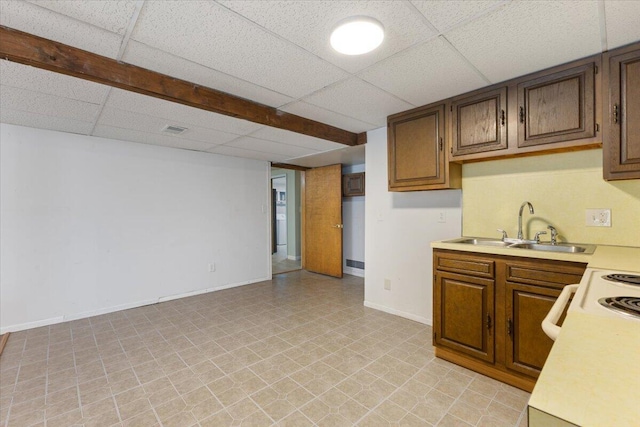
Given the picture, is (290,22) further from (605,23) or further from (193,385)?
(193,385)

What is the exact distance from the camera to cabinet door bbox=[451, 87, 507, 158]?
221cm

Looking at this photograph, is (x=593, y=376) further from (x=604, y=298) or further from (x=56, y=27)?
(x=56, y=27)

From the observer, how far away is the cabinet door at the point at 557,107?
1855 mm

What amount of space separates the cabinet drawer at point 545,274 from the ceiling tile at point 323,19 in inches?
60.6

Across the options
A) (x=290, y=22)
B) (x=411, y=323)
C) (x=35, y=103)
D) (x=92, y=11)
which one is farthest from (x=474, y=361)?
(x=35, y=103)

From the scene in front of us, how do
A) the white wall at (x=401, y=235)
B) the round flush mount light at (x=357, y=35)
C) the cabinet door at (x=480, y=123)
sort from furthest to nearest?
the white wall at (x=401, y=235) → the cabinet door at (x=480, y=123) → the round flush mount light at (x=357, y=35)

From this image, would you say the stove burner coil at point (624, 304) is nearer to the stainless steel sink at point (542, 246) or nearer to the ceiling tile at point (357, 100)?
the stainless steel sink at point (542, 246)

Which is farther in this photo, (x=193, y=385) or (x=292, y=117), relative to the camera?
(x=292, y=117)

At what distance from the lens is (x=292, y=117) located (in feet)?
9.68

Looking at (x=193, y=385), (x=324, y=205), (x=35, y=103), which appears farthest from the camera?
(x=324, y=205)

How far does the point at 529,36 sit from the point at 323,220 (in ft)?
13.5

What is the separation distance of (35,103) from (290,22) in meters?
2.38

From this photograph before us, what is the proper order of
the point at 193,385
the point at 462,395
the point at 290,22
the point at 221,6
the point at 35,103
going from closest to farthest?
the point at 221,6 < the point at 290,22 < the point at 462,395 < the point at 193,385 < the point at 35,103

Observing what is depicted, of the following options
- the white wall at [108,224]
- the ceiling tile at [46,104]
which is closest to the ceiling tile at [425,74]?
the ceiling tile at [46,104]
